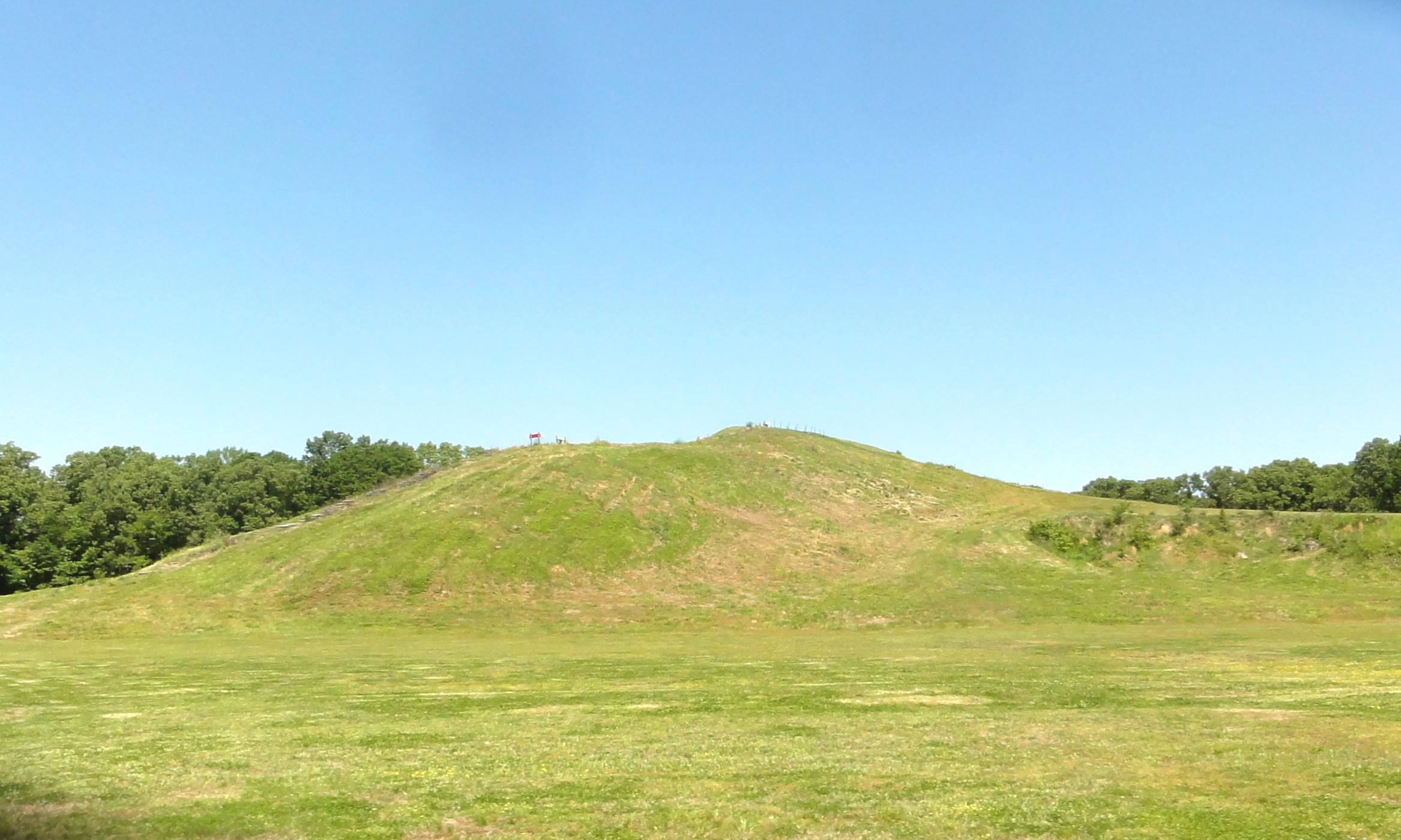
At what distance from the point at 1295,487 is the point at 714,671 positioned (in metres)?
138

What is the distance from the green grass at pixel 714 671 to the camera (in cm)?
1420

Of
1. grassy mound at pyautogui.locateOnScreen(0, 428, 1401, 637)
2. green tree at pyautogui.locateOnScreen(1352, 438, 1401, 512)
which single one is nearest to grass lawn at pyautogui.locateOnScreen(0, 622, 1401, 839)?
grassy mound at pyautogui.locateOnScreen(0, 428, 1401, 637)

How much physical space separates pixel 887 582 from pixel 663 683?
43.6m

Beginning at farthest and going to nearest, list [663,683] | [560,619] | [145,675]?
[560,619], [145,675], [663,683]

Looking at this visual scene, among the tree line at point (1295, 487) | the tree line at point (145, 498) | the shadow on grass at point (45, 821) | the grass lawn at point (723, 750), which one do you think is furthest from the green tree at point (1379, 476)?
the shadow on grass at point (45, 821)

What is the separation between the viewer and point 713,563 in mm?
74500

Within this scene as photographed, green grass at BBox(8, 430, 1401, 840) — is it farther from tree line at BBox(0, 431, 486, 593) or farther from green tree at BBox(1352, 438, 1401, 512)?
green tree at BBox(1352, 438, 1401, 512)

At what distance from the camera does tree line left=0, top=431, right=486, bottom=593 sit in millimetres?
107375

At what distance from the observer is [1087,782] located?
15.1 metres

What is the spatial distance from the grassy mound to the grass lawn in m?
29.0

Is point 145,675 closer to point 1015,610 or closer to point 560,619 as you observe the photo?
point 560,619

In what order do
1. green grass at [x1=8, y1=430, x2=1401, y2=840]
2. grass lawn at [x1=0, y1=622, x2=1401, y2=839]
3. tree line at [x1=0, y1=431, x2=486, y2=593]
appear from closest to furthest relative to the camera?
grass lawn at [x1=0, y1=622, x2=1401, y2=839]
green grass at [x1=8, y1=430, x2=1401, y2=840]
tree line at [x1=0, y1=431, x2=486, y2=593]

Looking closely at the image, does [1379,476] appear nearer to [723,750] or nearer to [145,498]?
[723,750]

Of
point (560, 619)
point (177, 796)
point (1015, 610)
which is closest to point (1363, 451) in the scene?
point (1015, 610)
